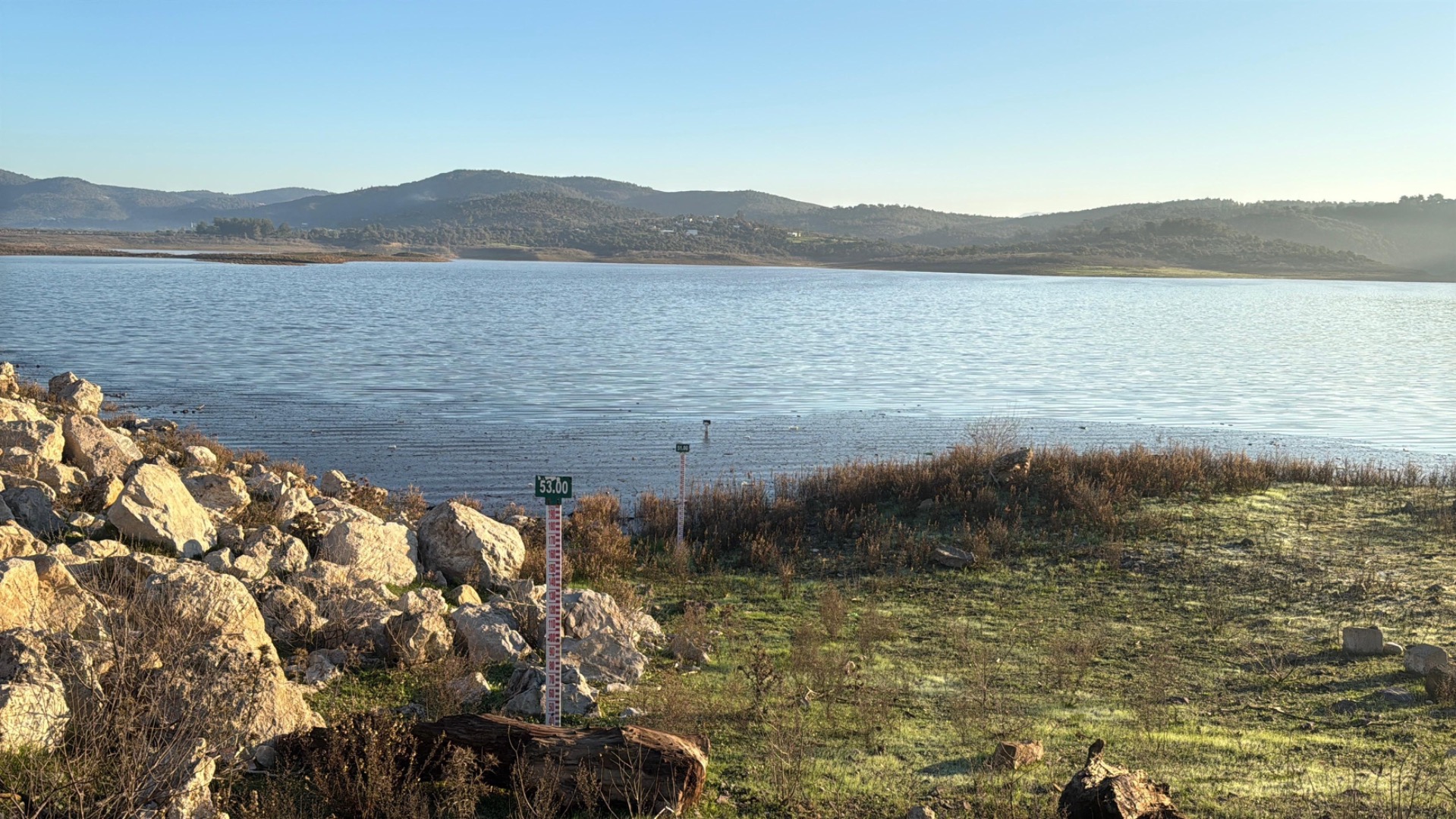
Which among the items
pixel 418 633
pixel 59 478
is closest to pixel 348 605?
pixel 418 633

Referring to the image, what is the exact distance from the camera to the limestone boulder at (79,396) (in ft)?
61.1

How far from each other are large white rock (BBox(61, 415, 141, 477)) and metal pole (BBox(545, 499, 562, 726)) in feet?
23.4

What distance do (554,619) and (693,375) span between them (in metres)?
26.5

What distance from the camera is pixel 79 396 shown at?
18.8m

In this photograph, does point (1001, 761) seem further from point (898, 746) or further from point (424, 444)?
point (424, 444)

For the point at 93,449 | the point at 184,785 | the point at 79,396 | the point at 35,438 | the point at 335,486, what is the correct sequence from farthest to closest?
the point at 79,396, the point at 335,486, the point at 93,449, the point at 35,438, the point at 184,785

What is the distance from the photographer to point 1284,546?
13.2 meters

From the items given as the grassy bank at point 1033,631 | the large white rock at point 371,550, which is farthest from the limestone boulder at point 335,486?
the large white rock at point 371,550

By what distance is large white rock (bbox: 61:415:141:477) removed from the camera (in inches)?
469

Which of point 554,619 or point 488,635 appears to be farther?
point 488,635

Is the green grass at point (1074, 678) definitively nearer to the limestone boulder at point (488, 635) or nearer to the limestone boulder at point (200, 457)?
the limestone boulder at point (488, 635)

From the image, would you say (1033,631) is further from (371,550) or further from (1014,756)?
(371,550)

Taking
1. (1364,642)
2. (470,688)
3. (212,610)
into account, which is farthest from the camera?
(1364,642)

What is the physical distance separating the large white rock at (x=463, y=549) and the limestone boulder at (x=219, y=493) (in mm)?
1905
